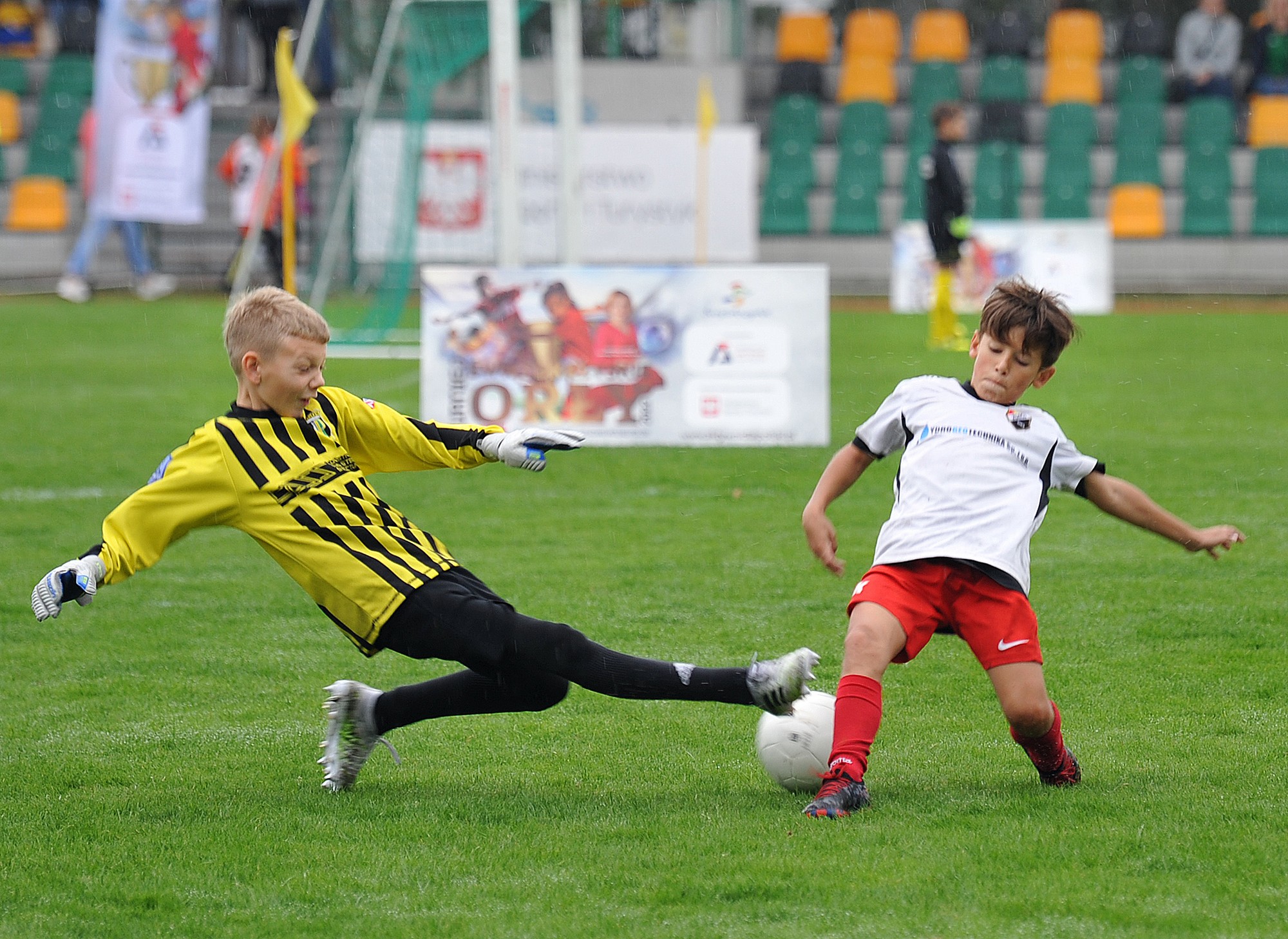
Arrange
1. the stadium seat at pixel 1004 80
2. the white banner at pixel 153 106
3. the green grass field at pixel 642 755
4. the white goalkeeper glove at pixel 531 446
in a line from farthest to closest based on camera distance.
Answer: the stadium seat at pixel 1004 80 → the white banner at pixel 153 106 → the white goalkeeper glove at pixel 531 446 → the green grass field at pixel 642 755

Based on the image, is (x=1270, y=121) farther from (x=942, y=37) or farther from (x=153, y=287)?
(x=153, y=287)

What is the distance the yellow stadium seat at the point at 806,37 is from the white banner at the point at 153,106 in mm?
10547

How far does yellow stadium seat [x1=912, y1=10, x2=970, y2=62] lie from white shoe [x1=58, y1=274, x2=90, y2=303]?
13685 mm

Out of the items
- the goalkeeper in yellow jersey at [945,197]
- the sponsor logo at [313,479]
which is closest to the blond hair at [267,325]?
the sponsor logo at [313,479]

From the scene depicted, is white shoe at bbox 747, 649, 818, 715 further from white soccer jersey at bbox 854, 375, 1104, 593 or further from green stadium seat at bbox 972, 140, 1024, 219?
green stadium seat at bbox 972, 140, 1024, 219

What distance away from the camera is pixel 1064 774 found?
12.5ft

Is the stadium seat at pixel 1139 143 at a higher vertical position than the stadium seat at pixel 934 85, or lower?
lower

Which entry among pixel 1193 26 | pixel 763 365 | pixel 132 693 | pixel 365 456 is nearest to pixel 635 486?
pixel 763 365

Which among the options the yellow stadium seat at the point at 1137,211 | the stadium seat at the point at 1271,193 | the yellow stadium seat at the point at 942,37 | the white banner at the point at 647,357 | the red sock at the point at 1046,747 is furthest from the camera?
the yellow stadium seat at the point at 942,37

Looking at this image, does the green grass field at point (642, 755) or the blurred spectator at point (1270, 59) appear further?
the blurred spectator at point (1270, 59)

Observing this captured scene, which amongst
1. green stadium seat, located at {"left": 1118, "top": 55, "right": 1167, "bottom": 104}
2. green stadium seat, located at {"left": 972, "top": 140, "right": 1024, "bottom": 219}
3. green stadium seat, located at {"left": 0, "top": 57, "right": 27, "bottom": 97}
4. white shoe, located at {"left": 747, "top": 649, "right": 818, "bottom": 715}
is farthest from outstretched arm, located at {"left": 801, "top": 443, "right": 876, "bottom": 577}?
green stadium seat, located at {"left": 0, "top": 57, "right": 27, "bottom": 97}

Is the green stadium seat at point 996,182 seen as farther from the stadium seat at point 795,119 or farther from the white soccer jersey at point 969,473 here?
the white soccer jersey at point 969,473

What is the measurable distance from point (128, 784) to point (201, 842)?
58cm

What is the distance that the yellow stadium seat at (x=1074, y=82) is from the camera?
25125 millimetres
